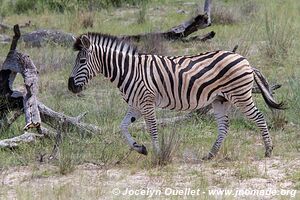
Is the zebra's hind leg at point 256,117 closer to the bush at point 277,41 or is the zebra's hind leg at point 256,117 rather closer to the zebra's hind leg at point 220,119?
the zebra's hind leg at point 220,119

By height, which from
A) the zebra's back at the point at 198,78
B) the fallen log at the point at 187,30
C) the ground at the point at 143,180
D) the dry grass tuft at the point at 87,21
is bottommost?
the dry grass tuft at the point at 87,21

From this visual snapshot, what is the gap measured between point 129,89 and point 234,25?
940 cm

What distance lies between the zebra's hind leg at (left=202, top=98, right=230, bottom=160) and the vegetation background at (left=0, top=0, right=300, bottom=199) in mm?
119

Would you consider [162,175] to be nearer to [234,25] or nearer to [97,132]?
[97,132]

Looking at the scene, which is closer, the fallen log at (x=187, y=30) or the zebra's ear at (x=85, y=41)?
the zebra's ear at (x=85, y=41)

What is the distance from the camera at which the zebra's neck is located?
883cm

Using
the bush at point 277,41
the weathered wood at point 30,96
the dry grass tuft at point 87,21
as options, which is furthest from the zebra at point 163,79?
the dry grass tuft at point 87,21

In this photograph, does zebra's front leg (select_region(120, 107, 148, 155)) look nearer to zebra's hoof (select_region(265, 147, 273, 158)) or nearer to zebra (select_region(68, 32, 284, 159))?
zebra (select_region(68, 32, 284, 159))

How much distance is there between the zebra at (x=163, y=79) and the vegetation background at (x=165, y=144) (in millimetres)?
324

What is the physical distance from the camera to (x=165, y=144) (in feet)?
27.3

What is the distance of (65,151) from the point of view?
827cm

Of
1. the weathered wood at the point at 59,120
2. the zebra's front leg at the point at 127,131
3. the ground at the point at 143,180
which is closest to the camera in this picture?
the ground at the point at 143,180

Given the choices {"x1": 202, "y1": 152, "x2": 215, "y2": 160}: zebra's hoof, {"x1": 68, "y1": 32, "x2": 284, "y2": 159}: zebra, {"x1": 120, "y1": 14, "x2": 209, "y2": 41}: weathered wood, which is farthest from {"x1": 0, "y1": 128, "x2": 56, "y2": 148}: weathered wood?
{"x1": 120, "y1": 14, "x2": 209, "y2": 41}: weathered wood

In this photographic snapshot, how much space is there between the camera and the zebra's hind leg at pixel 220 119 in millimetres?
8836
